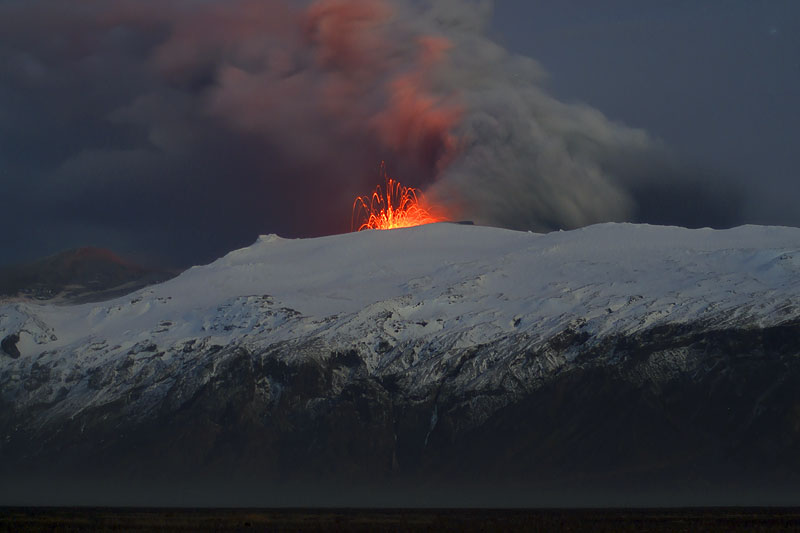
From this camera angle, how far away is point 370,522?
607 ft

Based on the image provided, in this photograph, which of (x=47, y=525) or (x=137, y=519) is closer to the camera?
(x=47, y=525)

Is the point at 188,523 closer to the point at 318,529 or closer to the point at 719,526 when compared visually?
the point at 318,529

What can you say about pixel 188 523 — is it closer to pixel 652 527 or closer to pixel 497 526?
pixel 497 526

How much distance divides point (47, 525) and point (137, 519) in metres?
19.1

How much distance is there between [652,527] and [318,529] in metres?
45.0

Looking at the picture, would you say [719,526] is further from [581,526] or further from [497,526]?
[497,526]

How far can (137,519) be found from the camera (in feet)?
638

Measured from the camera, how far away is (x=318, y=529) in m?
172

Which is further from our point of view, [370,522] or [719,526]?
[370,522]

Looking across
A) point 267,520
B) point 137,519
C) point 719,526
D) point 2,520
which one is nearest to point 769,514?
point 719,526

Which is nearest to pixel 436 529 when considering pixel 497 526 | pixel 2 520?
pixel 497 526

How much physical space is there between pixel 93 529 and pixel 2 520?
21932 mm

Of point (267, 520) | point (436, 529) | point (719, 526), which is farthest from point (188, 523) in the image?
point (719, 526)

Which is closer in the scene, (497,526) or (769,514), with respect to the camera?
(497,526)
